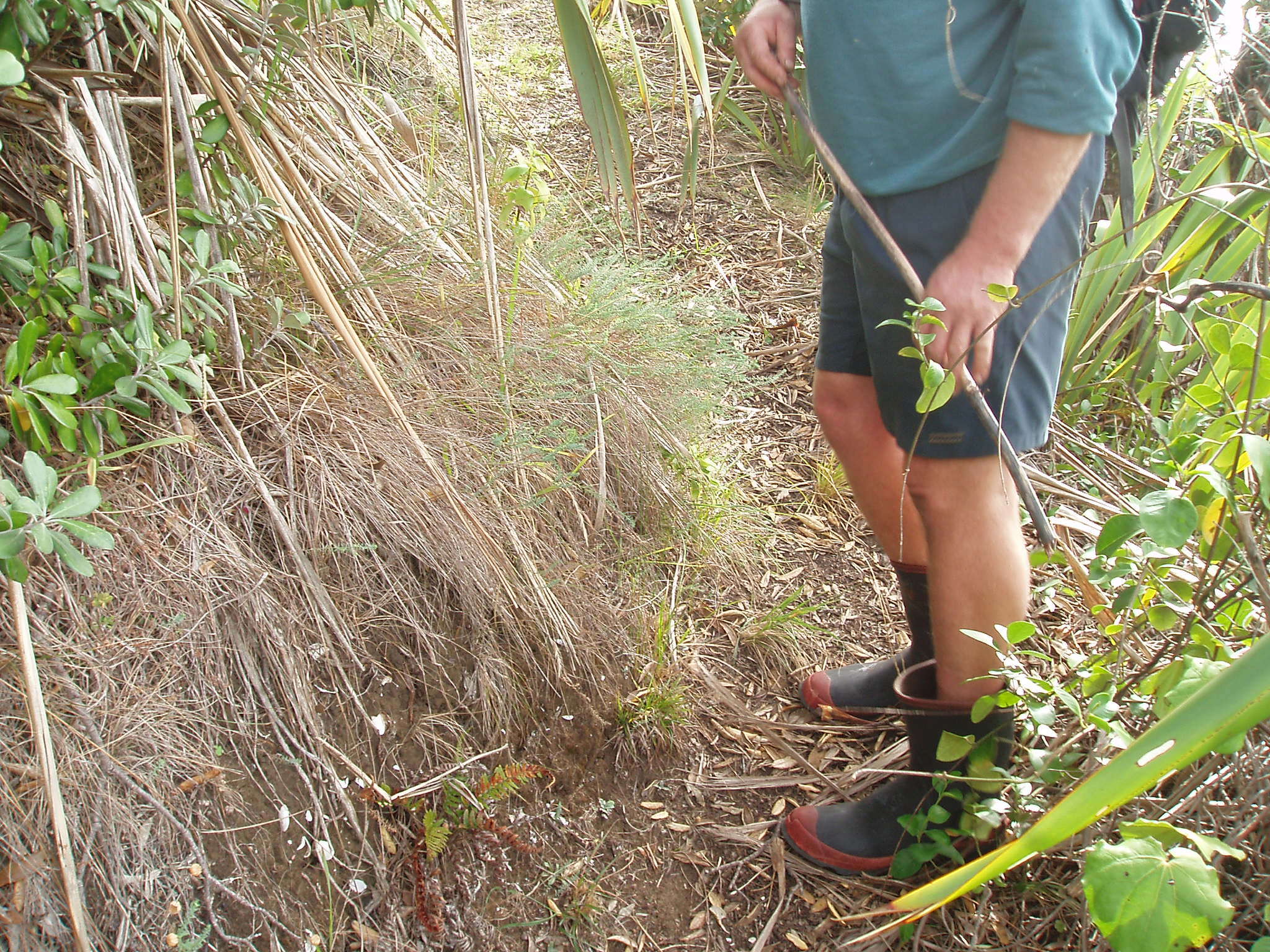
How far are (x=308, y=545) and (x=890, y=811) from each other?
1119 mm

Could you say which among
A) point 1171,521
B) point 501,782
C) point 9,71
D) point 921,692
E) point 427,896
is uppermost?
point 9,71

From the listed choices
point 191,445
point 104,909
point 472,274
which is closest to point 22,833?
point 104,909

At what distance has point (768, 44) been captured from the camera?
1433 mm

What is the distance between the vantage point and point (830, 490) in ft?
7.73

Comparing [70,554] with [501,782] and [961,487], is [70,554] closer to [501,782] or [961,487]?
[501,782]

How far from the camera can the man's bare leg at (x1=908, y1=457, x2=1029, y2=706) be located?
128 centimetres

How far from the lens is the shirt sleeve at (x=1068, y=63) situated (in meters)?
0.99

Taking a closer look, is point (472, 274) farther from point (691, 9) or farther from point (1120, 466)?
point (1120, 466)

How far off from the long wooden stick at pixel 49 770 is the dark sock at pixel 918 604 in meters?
1.36

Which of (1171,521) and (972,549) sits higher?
(1171,521)

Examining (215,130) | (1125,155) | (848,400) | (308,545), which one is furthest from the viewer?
(848,400)

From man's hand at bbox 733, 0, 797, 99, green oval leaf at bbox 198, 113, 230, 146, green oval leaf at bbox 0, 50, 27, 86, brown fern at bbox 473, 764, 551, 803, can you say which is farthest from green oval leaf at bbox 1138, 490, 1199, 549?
green oval leaf at bbox 198, 113, 230, 146

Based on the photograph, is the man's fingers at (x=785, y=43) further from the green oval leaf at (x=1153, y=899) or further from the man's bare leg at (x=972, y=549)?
the green oval leaf at (x=1153, y=899)

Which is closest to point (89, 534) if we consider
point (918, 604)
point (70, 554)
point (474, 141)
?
point (70, 554)
